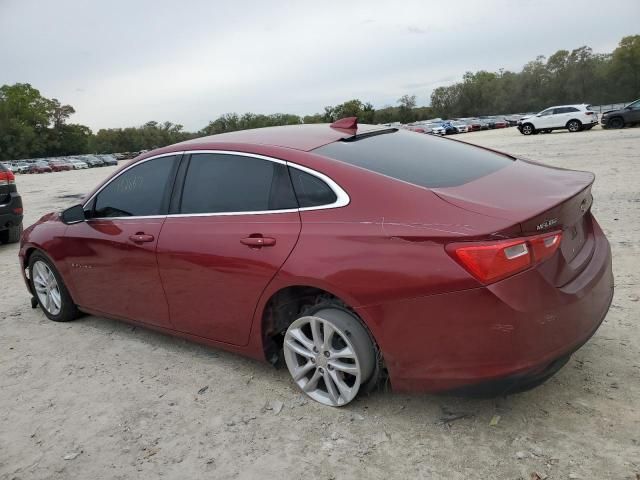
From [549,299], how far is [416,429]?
0.95 meters

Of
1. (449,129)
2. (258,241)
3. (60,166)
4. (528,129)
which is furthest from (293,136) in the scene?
(60,166)

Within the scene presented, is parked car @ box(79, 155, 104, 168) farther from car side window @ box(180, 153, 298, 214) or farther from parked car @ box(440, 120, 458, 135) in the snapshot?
car side window @ box(180, 153, 298, 214)

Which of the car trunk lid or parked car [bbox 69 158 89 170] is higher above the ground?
the car trunk lid

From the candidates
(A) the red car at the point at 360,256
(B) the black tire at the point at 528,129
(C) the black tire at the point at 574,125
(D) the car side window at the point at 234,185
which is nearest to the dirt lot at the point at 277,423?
(A) the red car at the point at 360,256

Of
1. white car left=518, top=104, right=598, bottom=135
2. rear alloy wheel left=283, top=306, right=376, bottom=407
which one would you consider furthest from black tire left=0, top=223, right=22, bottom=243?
white car left=518, top=104, right=598, bottom=135

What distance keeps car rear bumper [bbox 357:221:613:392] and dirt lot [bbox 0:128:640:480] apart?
13.5 inches

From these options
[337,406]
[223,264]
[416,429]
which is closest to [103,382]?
[223,264]

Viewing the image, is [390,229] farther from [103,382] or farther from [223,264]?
[103,382]

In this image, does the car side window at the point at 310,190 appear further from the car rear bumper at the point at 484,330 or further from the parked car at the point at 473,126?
the parked car at the point at 473,126

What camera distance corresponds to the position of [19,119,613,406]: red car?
100 inches

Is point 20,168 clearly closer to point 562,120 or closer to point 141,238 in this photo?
point 562,120

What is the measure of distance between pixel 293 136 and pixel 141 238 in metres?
1.26

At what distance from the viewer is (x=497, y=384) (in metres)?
2.60

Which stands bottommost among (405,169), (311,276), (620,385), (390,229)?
(620,385)
